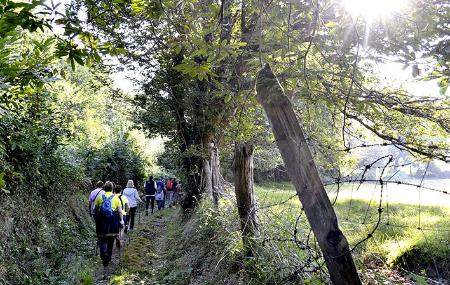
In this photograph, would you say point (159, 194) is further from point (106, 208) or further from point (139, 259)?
point (106, 208)

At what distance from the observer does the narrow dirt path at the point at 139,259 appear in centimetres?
749

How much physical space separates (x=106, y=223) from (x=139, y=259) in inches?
57.0

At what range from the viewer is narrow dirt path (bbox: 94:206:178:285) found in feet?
24.6

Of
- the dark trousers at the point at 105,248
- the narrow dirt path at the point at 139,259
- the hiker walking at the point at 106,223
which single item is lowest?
the narrow dirt path at the point at 139,259

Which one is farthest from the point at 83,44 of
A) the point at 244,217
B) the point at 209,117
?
the point at 209,117

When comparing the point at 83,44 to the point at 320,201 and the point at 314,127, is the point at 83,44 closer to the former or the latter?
the point at 320,201

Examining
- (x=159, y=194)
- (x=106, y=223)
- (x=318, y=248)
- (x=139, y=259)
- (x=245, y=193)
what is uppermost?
(x=245, y=193)

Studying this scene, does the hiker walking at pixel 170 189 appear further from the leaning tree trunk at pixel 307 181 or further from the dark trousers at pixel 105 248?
the leaning tree trunk at pixel 307 181

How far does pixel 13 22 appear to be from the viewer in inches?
92.7

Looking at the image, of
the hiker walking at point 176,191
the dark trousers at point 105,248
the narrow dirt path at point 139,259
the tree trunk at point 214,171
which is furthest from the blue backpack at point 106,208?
the hiker walking at point 176,191

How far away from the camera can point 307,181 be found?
8.46 ft

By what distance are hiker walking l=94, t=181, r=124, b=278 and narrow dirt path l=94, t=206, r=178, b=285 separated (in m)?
0.41

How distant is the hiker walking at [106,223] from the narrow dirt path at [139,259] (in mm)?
408

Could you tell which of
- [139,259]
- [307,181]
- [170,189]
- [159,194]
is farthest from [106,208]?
[170,189]
